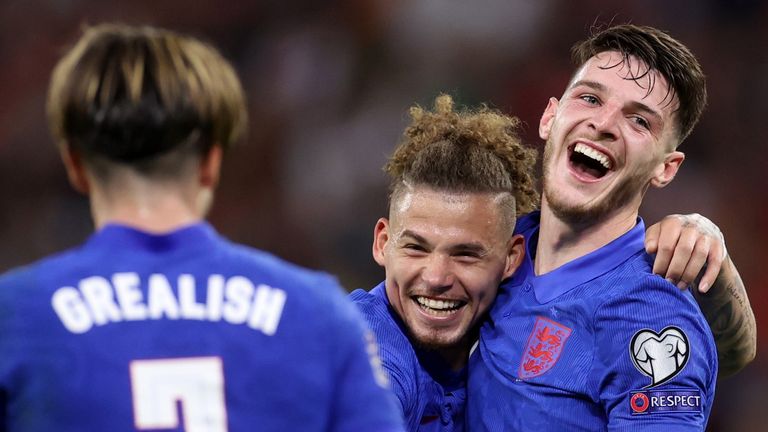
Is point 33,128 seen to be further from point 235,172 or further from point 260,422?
point 260,422

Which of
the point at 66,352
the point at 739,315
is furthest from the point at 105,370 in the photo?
the point at 739,315

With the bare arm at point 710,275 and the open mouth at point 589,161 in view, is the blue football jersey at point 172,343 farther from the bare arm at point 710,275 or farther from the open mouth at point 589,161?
the open mouth at point 589,161

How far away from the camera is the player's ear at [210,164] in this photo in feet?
7.04

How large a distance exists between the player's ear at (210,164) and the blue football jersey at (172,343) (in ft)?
0.33

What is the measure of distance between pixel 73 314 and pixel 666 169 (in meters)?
2.23

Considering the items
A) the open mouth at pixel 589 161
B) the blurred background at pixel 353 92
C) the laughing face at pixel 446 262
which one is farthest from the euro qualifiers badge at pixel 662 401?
the blurred background at pixel 353 92

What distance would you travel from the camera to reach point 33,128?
7.86 metres

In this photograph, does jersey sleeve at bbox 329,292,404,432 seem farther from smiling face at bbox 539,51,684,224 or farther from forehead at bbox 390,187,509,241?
smiling face at bbox 539,51,684,224

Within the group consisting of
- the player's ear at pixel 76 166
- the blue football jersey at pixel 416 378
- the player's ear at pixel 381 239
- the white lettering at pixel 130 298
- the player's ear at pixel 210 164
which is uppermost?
the player's ear at pixel 210 164

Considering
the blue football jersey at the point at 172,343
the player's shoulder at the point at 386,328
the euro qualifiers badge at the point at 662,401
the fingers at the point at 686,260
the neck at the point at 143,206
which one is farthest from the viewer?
the player's shoulder at the point at 386,328

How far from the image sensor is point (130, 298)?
203 cm

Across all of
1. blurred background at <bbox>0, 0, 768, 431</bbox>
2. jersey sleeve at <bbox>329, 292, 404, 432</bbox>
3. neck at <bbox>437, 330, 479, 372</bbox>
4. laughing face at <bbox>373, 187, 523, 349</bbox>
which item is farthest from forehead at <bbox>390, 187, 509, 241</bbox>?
blurred background at <bbox>0, 0, 768, 431</bbox>

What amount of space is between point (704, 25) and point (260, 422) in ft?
23.3

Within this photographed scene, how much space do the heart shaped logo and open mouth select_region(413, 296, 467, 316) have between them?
67 cm
